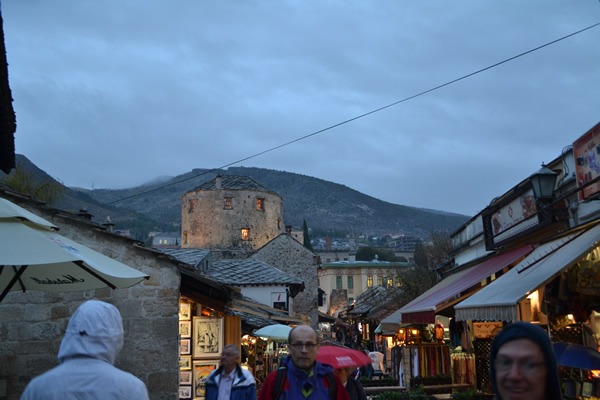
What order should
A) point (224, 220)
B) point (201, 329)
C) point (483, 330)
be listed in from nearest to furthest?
point (201, 329) < point (483, 330) < point (224, 220)

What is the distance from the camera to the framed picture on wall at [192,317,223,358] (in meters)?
9.78

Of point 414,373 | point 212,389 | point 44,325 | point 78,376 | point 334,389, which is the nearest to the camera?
point 78,376

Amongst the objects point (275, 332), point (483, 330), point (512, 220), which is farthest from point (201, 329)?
point (512, 220)

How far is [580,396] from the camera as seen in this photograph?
7227mm

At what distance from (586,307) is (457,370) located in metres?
5.80

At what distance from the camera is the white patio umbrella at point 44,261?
4.21 m

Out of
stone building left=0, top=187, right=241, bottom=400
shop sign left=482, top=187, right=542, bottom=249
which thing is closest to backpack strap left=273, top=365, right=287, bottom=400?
stone building left=0, top=187, right=241, bottom=400

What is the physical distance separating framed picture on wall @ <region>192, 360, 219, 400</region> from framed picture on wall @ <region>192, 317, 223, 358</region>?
0.14 metres

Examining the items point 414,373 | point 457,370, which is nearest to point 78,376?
point 457,370

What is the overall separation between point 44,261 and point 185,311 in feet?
19.5

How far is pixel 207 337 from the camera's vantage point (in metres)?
9.91

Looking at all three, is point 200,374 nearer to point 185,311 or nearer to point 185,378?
point 185,378

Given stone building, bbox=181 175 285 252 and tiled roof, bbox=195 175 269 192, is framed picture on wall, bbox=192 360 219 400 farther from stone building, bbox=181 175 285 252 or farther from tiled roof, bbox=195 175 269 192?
tiled roof, bbox=195 175 269 192

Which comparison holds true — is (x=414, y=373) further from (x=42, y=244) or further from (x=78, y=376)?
(x=78, y=376)
